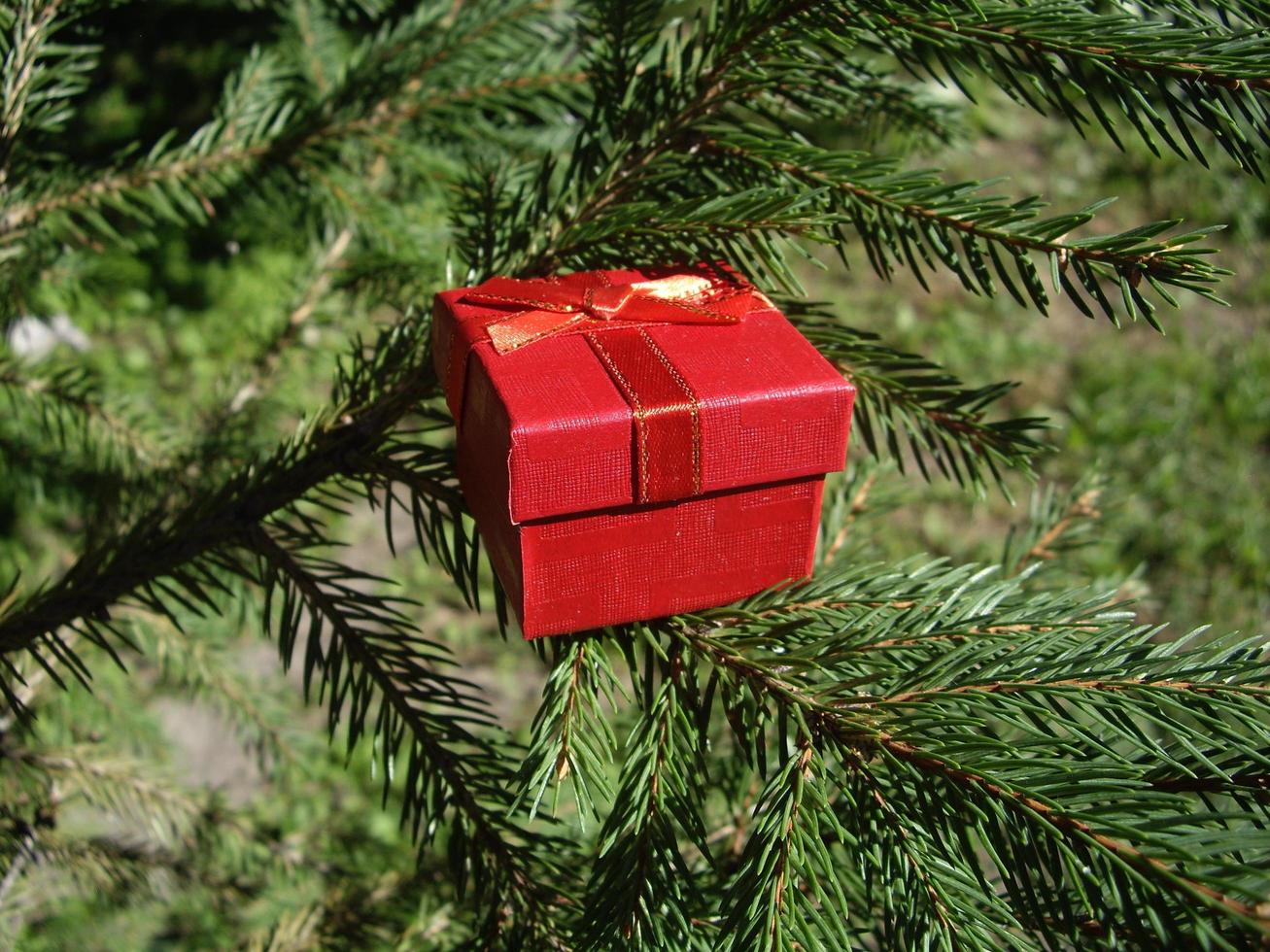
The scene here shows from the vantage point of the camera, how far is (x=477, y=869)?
86 centimetres

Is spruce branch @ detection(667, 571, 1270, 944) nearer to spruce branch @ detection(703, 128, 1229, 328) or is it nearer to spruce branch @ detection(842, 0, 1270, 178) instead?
spruce branch @ detection(703, 128, 1229, 328)

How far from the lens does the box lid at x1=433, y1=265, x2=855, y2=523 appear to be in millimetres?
754

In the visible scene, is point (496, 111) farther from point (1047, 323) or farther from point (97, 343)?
point (1047, 323)

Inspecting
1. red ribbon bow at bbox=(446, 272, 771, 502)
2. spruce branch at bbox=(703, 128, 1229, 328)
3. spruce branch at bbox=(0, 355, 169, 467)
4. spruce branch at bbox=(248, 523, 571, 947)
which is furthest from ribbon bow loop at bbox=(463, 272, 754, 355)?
spruce branch at bbox=(0, 355, 169, 467)

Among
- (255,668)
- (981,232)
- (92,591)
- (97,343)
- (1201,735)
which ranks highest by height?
(981,232)

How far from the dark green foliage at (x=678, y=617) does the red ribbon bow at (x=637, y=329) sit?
5cm

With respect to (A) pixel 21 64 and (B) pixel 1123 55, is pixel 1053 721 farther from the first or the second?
(A) pixel 21 64

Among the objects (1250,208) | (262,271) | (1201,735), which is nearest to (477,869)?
(1201,735)

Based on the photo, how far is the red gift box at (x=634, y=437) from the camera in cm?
77

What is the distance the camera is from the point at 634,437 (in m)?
0.77

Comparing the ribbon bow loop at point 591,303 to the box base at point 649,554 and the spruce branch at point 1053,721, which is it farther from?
the spruce branch at point 1053,721

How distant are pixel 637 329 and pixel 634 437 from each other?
0.12 m

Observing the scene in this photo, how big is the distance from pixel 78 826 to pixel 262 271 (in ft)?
6.86

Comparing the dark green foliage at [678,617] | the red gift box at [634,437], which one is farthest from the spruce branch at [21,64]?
the red gift box at [634,437]
